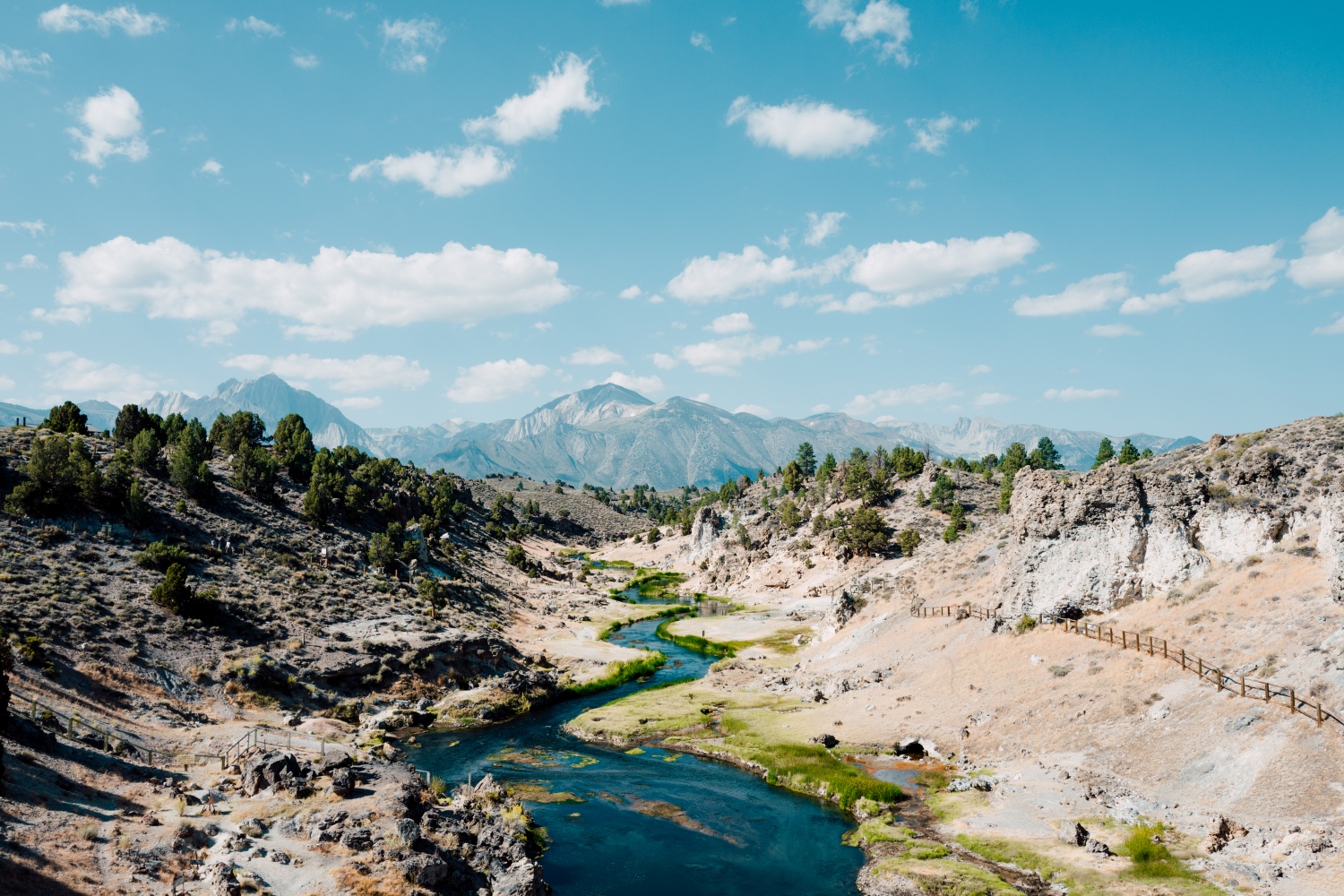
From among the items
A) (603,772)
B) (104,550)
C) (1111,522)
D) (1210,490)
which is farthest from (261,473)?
(1210,490)

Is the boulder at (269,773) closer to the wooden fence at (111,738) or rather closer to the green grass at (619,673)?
the wooden fence at (111,738)

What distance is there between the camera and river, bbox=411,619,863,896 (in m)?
36.0

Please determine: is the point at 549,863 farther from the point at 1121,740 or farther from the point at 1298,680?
the point at 1298,680

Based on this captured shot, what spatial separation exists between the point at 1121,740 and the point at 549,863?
3442 cm

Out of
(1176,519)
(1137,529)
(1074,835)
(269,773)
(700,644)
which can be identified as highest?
(1176,519)

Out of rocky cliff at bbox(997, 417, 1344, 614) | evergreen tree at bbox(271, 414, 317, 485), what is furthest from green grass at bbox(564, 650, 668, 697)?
evergreen tree at bbox(271, 414, 317, 485)

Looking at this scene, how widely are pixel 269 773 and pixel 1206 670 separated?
5535 centimetres

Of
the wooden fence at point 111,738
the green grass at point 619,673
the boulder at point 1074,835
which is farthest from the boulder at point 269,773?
the boulder at point 1074,835

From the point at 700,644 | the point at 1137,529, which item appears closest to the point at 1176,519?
Result: the point at 1137,529

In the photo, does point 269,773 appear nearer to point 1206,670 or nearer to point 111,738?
point 111,738

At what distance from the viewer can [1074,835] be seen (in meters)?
35.4

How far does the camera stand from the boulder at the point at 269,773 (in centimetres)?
3875

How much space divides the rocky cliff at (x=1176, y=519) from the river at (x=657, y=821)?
2910 centimetres

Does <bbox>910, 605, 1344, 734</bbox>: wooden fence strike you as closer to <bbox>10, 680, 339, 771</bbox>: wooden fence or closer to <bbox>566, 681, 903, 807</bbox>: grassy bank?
<bbox>566, 681, 903, 807</bbox>: grassy bank
